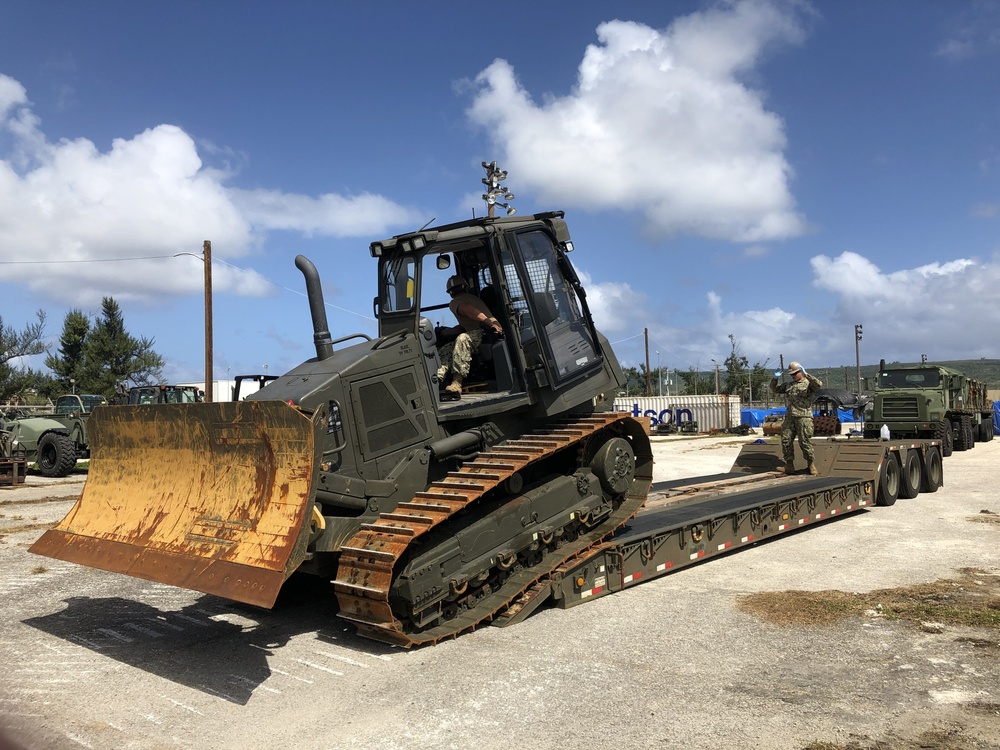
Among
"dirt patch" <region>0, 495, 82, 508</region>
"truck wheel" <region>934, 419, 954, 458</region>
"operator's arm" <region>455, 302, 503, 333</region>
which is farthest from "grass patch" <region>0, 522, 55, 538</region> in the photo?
"truck wheel" <region>934, 419, 954, 458</region>

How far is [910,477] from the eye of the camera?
13375 mm


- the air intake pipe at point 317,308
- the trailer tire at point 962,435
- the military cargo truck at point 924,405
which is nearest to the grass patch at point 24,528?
the air intake pipe at point 317,308

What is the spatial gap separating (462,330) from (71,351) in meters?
40.4

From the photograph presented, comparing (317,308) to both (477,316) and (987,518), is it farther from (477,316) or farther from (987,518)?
(987,518)

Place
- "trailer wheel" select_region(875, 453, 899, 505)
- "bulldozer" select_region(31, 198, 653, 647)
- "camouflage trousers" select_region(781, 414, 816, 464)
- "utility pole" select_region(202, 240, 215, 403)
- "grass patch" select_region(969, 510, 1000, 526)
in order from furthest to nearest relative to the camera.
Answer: "utility pole" select_region(202, 240, 215, 403) < "trailer wheel" select_region(875, 453, 899, 505) < "camouflage trousers" select_region(781, 414, 816, 464) < "grass patch" select_region(969, 510, 1000, 526) < "bulldozer" select_region(31, 198, 653, 647)

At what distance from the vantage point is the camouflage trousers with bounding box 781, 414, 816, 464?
40.0ft

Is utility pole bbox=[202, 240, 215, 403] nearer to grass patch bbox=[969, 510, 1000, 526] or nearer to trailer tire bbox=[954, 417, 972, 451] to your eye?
grass patch bbox=[969, 510, 1000, 526]

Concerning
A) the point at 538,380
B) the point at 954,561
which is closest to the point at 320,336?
the point at 538,380

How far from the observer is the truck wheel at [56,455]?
19734mm

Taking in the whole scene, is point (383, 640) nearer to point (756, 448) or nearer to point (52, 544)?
point (52, 544)

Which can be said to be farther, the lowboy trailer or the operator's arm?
the operator's arm

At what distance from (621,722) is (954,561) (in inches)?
230

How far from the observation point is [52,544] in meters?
6.57

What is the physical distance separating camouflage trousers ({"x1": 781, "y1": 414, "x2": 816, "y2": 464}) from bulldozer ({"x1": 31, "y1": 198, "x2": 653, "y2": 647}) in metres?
5.12
